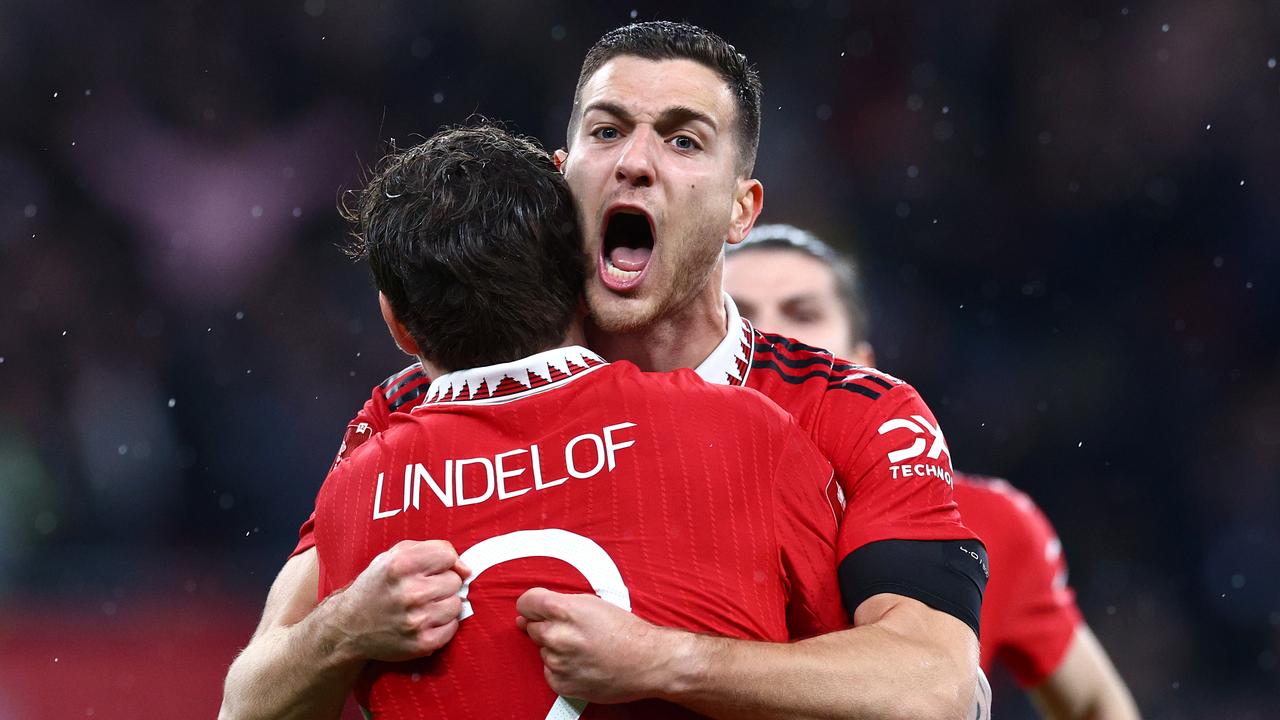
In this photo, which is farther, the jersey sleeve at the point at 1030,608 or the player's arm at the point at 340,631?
the jersey sleeve at the point at 1030,608

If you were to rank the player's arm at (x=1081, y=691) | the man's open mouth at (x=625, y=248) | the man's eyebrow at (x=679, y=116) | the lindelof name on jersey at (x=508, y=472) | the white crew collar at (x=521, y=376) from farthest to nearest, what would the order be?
the player's arm at (x=1081, y=691) < the man's eyebrow at (x=679, y=116) < the man's open mouth at (x=625, y=248) < the white crew collar at (x=521, y=376) < the lindelof name on jersey at (x=508, y=472)

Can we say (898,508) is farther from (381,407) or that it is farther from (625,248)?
(381,407)

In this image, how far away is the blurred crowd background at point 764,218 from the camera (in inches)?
304

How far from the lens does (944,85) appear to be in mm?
9109

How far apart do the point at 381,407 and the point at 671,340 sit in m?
0.70

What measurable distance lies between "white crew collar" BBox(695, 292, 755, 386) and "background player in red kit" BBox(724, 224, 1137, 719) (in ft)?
4.97

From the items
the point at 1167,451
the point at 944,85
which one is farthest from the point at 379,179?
the point at 944,85

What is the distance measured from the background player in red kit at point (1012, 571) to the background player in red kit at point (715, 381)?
144cm

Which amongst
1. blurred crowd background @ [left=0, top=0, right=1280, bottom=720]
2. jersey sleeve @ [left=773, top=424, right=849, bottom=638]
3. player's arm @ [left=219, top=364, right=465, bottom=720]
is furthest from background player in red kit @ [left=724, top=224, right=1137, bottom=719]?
blurred crowd background @ [left=0, top=0, right=1280, bottom=720]

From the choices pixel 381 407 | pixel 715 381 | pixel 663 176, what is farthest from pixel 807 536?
pixel 381 407

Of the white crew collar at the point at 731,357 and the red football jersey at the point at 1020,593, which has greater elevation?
the white crew collar at the point at 731,357

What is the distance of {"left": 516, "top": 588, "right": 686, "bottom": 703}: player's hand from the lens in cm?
190

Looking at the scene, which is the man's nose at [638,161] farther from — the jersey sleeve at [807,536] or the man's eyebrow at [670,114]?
the jersey sleeve at [807,536]

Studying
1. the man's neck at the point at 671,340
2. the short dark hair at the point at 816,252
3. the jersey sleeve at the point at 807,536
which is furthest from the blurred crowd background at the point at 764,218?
the jersey sleeve at the point at 807,536
